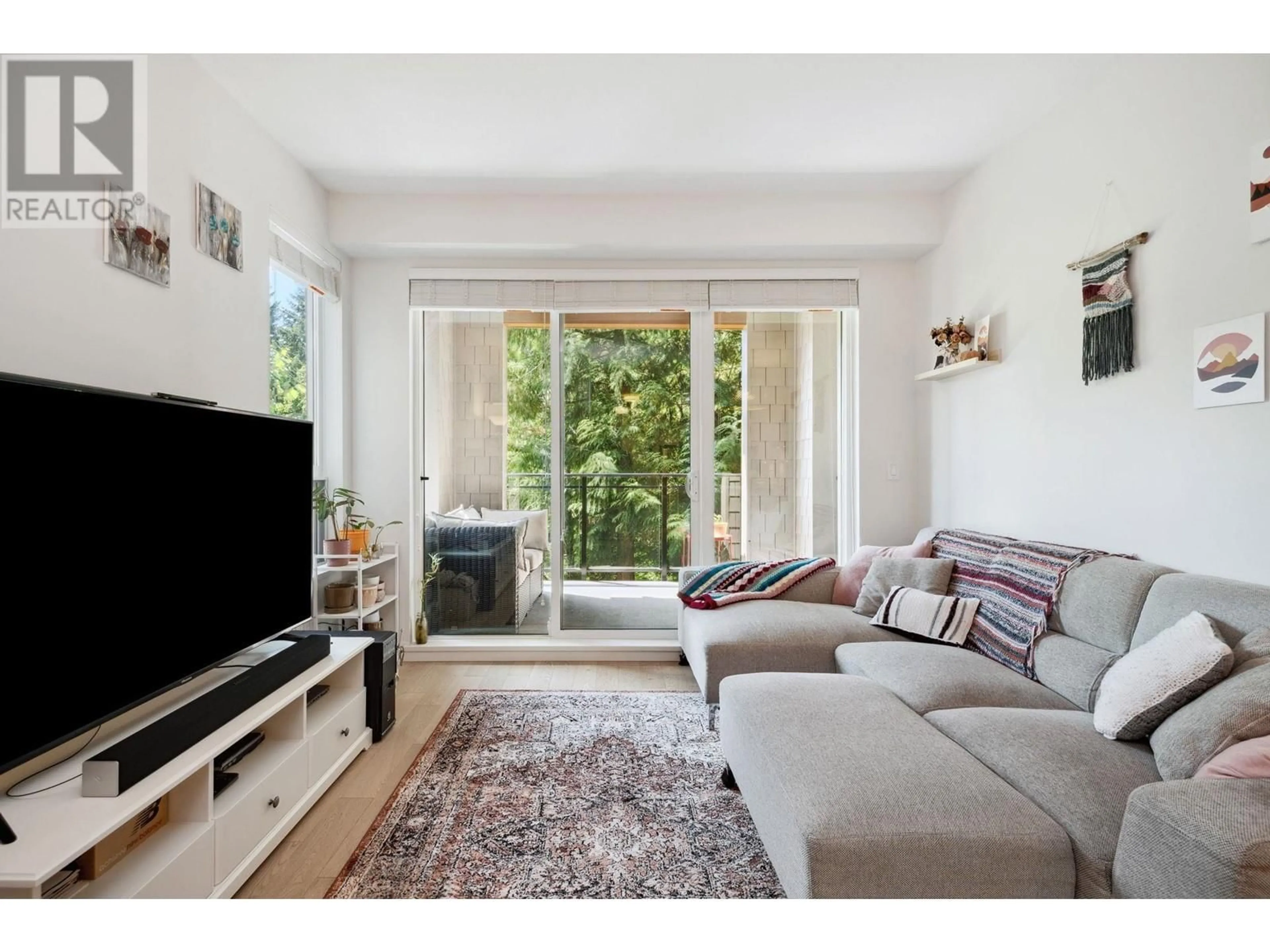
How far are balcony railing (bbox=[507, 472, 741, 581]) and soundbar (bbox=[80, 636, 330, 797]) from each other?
1844 millimetres

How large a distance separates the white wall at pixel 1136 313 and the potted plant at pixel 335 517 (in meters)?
3.27

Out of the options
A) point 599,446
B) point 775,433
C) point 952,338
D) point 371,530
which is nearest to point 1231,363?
point 952,338

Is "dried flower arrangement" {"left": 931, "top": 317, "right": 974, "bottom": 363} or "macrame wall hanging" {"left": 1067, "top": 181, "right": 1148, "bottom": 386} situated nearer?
"macrame wall hanging" {"left": 1067, "top": 181, "right": 1148, "bottom": 386}

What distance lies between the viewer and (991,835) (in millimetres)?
1247

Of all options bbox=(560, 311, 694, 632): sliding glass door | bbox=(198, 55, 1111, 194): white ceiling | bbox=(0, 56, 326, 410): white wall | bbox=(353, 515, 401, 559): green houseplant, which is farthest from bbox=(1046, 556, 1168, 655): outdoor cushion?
bbox=(0, 56, 326, 410): white wall

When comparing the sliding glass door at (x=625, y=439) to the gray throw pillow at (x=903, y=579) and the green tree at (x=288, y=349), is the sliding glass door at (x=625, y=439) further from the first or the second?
the green tree at (x=288, y=349)

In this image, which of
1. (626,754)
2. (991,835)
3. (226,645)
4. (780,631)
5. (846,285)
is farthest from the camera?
(846,285)

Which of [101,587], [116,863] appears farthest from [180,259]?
[116,863]

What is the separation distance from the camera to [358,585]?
300cm

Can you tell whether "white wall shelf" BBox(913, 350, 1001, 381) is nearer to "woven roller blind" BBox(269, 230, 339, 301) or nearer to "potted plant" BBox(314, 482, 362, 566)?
"potted plant" BBox(314, 482, 362, 566)

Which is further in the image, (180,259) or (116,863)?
(180,259)

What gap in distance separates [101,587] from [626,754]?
71.6 inches

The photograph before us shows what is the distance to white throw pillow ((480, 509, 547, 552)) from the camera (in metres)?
3.82
